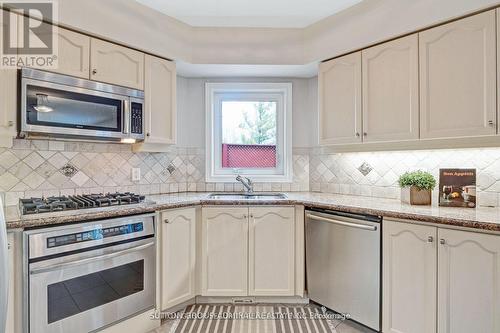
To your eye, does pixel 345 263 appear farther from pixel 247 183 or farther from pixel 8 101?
pixel 8 101

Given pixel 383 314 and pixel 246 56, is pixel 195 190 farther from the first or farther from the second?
pixel 383 314

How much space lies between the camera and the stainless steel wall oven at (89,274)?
1.57 meters

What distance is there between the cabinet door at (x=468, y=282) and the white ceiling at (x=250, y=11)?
1768 mm

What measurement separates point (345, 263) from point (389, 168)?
910mm

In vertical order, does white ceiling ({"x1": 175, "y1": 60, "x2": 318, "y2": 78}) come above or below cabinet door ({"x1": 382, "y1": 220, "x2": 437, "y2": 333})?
above

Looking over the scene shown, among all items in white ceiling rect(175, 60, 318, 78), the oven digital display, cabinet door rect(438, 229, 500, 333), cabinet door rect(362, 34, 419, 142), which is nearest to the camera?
cabinet door rect(438, 229, 500, 333)

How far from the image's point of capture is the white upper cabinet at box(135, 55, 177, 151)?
244 cm

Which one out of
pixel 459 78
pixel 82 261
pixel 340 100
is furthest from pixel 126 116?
pixel 459 78

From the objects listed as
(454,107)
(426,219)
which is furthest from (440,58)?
(426,219)

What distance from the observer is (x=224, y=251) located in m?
2.44

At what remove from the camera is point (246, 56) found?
264 centimetres

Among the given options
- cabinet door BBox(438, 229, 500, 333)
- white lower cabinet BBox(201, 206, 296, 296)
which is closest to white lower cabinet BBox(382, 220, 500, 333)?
cabinet door BBox(438, 229, 500, 333)

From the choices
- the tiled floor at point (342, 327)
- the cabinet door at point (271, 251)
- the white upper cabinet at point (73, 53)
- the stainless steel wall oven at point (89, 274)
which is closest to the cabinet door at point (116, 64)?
the white upper cabinet at point (73, 53)

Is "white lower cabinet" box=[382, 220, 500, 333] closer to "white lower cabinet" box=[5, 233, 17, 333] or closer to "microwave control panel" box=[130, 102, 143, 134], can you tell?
"microwave control panel" box=[130, 102, 143, 134]
